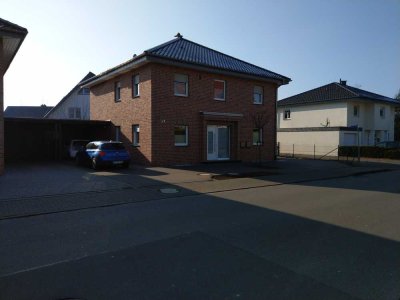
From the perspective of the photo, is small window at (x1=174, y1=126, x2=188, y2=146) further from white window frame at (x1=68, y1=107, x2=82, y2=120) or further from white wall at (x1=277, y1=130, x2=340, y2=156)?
white window frame at (x1=68, y1=107, x2=82, y2=120)

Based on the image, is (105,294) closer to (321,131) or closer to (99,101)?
(99,101)

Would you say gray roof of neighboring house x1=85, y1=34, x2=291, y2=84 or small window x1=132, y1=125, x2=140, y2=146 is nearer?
gray roof of neighboring house x1=85, y1=34, x2=291, y2=84

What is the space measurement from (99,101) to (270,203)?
1920 centimetres

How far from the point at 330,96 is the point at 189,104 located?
21.0 metres

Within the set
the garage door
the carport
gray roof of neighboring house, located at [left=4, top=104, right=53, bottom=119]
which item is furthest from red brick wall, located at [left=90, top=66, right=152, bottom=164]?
gray roof of neighboring house, located at [left=4, top=104, right=53, bottom=119]

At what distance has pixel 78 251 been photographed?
5164 mm

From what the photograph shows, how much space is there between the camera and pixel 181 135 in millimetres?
19672

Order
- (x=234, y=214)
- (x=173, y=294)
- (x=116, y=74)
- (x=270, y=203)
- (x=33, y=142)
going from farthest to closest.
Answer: (x=33, y=142) < (x=116, y=74) < (x=270, y=203) < (x=234, y=214) < (x=173, y=294)

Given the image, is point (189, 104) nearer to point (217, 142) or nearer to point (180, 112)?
point (180, 112)

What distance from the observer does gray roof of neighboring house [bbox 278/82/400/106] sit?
33750 mm

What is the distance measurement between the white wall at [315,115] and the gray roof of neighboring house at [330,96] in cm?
57

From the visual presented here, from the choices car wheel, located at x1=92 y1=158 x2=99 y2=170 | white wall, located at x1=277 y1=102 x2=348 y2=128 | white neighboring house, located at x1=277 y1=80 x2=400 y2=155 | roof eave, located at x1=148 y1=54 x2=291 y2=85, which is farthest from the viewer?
white wall, located at x1=277 y1=102 x2=348 y2=128

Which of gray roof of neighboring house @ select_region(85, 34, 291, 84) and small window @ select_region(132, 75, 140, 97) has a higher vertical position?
gray roof of neighboring house @ select_region(85, 34, 291, 84)

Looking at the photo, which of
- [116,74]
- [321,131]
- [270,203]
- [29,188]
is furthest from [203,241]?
[321,131]
